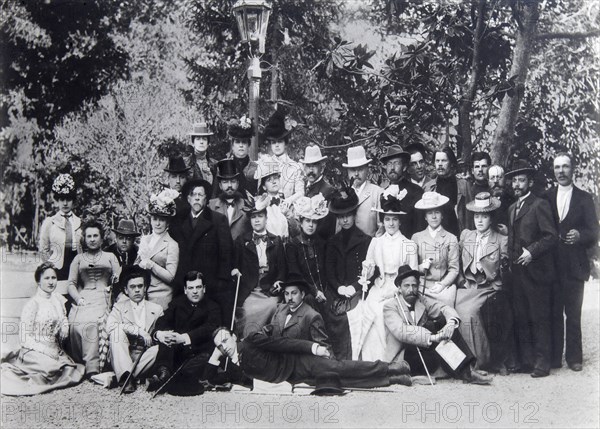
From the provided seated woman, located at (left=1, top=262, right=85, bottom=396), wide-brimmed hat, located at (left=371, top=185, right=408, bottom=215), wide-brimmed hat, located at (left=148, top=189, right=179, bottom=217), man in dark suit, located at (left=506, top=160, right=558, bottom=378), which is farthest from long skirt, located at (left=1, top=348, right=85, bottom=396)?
man in dark suit, located at (left=506, top=160, right=558, bottom=378)

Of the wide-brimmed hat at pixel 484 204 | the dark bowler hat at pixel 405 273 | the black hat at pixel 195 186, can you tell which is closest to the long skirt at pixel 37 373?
the black hat at pixel 195 186

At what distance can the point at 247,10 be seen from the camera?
6.02 metres

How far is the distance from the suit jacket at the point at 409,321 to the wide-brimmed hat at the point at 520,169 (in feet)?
4.24

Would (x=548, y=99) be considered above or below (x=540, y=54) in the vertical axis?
below

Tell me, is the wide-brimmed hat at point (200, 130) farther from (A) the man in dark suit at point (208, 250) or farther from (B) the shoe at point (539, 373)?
(B) the shoe at point (539, 373)

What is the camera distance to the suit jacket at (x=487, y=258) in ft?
20.1

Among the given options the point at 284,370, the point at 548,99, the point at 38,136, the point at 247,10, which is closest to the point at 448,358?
the point at 284,370

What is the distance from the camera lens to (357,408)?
592cm

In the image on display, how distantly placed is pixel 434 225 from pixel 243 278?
5.50 feet

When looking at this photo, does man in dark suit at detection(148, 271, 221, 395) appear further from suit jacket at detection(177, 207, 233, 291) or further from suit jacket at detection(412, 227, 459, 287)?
suit jacket at detection(412, 227, 459, 287)

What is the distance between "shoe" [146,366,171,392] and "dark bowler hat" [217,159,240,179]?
169cm

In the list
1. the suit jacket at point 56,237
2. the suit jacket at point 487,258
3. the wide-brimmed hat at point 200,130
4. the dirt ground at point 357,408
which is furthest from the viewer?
the wide-brimmed hat at point 200,130

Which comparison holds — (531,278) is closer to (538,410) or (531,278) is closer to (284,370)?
(538,410)

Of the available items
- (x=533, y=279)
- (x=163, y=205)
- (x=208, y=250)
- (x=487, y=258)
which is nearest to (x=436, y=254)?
(x=487, y=258)
